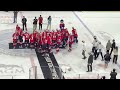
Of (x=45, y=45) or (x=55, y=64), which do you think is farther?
(x=45, y=45)

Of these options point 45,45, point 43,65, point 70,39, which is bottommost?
point 43,65

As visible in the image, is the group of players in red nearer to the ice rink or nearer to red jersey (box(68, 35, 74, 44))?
red jersey (box(68, 35, 74, 44))

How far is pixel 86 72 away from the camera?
6.40 m

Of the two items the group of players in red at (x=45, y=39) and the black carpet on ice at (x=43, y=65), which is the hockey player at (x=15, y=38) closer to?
the group of players in red at (x=45, y=39)

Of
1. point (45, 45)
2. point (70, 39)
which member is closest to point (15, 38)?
point (45, 45)

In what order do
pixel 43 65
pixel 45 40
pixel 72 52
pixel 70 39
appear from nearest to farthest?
pixel 43 65 → pixel 45 40 → pixel 72 52 → pixel 70 39

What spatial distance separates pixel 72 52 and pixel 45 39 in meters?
0.80

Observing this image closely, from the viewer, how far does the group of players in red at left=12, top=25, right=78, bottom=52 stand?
24.5 ft

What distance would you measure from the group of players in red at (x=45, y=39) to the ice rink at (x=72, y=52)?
21 cm

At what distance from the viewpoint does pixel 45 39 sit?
292 inches

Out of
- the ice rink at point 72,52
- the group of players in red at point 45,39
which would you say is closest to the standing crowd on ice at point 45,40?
the group of players in red at point 45,39

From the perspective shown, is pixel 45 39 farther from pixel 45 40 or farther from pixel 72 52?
pixel 72 52
